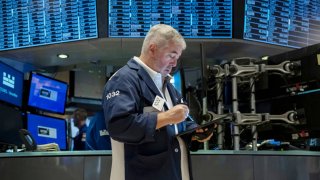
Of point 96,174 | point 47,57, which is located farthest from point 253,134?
point 47,57

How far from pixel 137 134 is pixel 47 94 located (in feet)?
10.4

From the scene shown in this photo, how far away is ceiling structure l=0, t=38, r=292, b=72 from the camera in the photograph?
470 centimetres

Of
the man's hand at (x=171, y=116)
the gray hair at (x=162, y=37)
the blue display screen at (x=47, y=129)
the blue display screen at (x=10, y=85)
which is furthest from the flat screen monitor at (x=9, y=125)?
the man's hand at (x=171, y=116)

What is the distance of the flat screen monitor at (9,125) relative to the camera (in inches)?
152

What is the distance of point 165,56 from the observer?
6.97 ft

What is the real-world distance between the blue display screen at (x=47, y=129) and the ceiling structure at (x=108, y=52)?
2.42 ft

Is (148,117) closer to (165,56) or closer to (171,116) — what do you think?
(171,116)

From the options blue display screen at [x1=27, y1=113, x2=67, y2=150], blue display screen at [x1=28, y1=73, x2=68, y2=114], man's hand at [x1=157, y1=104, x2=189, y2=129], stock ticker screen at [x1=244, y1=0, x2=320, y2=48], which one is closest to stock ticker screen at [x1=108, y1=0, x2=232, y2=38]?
stock ticker screen at [x1=244, y1=0, x2=320, y2=48]

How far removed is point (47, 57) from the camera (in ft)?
17.0

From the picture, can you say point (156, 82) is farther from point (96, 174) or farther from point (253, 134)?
point (253, 134)

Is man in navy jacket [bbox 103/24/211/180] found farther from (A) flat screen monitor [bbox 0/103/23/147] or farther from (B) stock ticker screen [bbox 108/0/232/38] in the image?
(B) stock ticker screen [bbox 108/0/232/38]

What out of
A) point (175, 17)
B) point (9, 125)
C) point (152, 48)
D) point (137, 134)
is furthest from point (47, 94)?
point (137, 134)

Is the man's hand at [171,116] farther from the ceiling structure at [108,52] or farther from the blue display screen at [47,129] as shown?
the blue display screen at [47,129]

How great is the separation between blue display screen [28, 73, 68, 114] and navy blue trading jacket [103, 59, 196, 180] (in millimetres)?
2786
